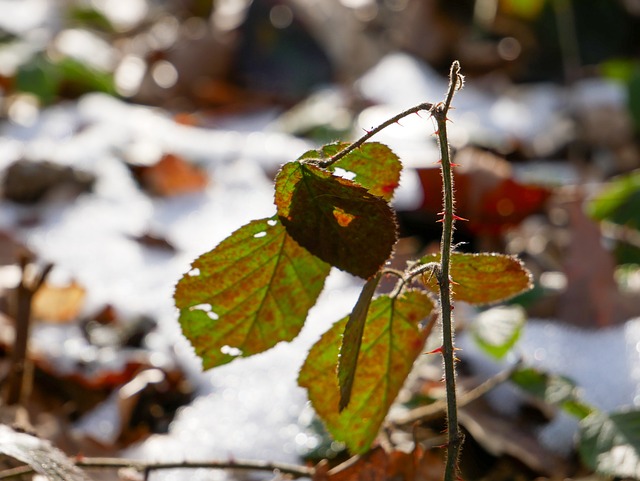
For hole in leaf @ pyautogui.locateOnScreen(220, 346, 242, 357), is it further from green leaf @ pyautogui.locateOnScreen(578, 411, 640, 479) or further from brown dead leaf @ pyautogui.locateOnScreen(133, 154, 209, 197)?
brown dead leaf @ pyautogui.locateOnScreen(133, 154, 209, 197)

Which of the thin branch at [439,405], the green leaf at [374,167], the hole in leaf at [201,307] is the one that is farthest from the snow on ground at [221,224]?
the green leaf at [374,167]

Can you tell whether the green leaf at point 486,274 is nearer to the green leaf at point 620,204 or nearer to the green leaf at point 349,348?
the green leaf at point 349,348

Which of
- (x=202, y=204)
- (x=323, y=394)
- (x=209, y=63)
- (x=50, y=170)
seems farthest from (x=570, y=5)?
(x=323, y=394)

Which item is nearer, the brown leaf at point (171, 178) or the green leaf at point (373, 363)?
the green leaf at point (373, 363)

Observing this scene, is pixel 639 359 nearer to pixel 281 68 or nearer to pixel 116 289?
pixel 116 289

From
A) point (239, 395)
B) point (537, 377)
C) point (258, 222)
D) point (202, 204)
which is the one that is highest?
point (202, 204)
